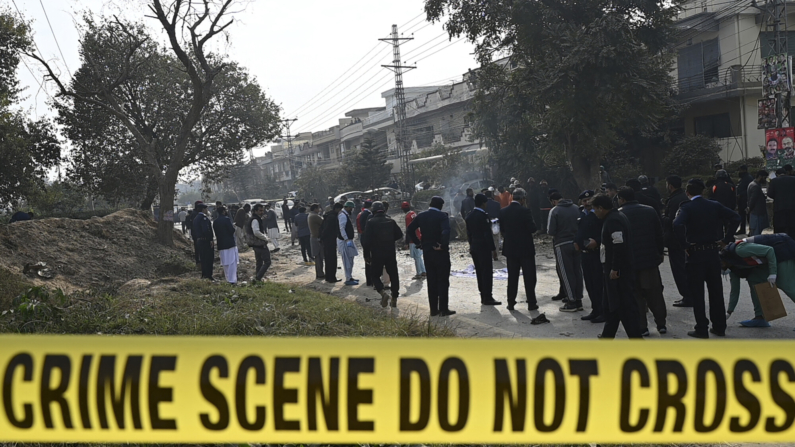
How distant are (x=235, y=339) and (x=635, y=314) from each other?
4.99 metres

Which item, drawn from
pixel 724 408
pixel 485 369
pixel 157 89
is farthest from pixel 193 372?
pixel 157 89

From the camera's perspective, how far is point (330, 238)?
13555 mm

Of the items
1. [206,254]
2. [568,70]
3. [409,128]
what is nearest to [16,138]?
[206,254]

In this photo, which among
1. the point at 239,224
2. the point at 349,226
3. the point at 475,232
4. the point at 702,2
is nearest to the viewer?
the point at 475,232

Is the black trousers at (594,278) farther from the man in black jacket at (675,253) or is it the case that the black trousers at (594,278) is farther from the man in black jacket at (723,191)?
the man in black jacket at (723,191)

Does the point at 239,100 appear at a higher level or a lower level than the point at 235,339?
higher

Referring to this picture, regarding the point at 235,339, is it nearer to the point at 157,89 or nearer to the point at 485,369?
the point at 485,369

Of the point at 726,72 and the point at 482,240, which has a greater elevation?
the point at 726,72

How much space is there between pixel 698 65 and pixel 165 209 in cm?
2240

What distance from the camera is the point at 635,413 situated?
220 cm

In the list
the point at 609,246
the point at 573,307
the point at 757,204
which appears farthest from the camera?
the point at 757,204

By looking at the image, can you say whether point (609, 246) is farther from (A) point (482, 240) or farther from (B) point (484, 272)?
(B) point (484, 272)

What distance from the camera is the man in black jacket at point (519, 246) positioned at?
29.6 ft

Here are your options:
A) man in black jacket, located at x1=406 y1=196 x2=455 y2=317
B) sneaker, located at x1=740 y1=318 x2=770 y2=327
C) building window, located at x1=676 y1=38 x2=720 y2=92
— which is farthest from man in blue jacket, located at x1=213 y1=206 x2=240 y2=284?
building window, located at x1=676 y1=38 x2=720 y2=92
